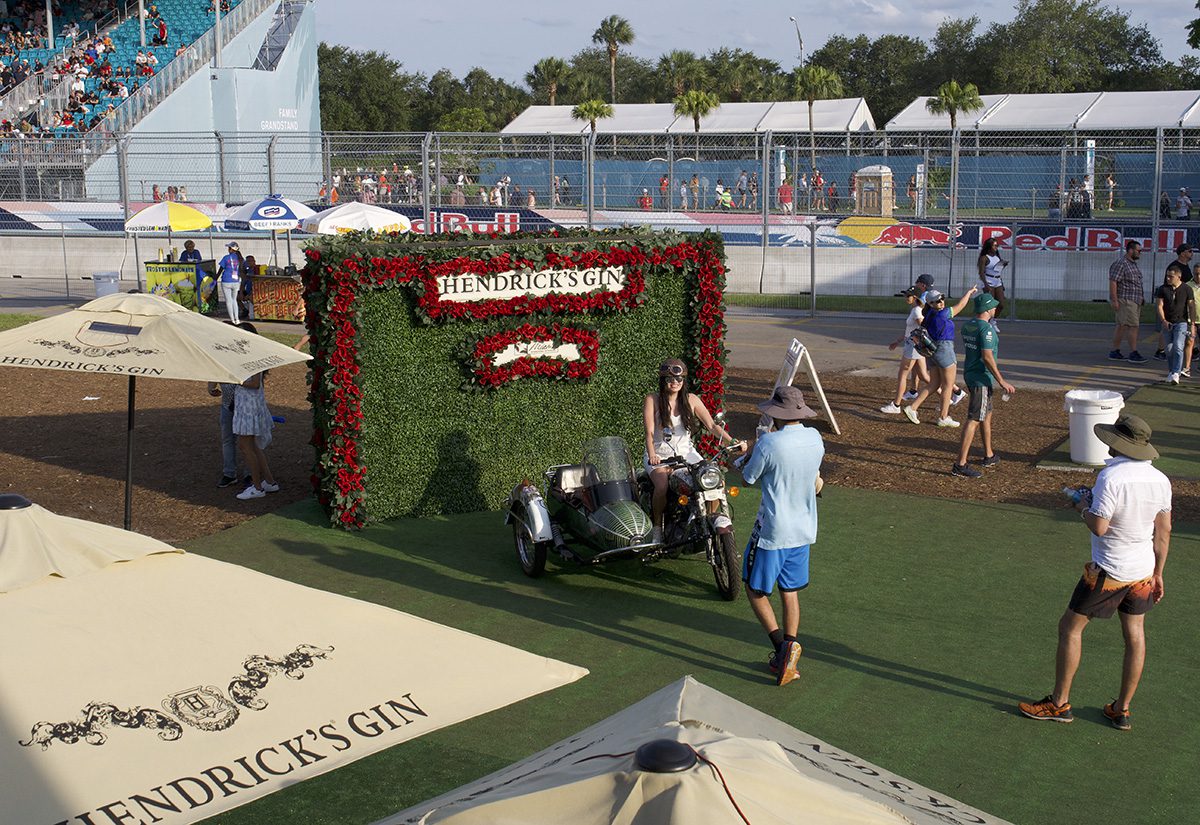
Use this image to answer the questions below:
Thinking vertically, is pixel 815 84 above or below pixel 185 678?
above

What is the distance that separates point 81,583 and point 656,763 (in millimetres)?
2469

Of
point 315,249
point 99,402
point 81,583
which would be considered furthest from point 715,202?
point 81,583

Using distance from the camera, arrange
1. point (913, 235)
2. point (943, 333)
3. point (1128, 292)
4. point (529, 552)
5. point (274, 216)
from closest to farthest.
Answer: point (529, 552) < point (943, 333) < point (1128, 292) < point (274, 216) < point (913, 235)

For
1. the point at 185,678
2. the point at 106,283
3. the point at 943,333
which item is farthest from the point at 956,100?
the point at 185,678

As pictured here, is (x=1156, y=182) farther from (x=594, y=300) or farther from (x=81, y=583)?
(x=81, y=583)

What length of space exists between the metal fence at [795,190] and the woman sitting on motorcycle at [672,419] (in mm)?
15986

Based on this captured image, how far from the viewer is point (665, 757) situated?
2.81m

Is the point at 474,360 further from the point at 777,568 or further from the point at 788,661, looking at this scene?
the point at 788,661

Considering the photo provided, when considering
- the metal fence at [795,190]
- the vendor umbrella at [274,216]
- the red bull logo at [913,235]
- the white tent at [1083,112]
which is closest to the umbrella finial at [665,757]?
the vendor umbrella at [274,216]

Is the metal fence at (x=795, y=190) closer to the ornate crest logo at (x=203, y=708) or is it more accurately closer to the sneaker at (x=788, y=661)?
the sneaker at (x=788, y=661)

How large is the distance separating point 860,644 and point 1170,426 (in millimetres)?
8027

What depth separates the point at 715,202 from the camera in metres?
29.2

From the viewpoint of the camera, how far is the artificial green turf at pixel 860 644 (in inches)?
245

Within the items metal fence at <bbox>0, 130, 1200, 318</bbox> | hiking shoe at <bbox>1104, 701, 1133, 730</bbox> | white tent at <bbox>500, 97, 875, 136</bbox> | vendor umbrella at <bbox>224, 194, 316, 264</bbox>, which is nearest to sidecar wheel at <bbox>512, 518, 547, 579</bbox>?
hiking shoe at <bbox>1104, 701, 1133, 730</bbox>
